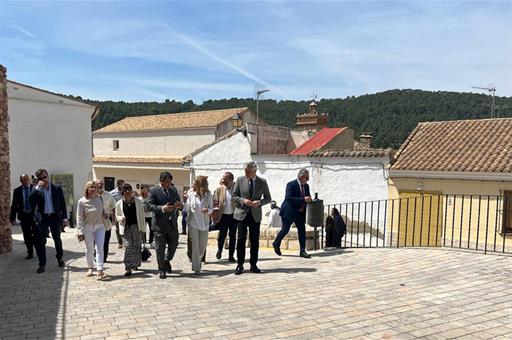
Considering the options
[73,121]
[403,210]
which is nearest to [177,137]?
[73,121]

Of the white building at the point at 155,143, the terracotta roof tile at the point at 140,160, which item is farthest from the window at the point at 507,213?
the terracotta roof tile at the point at 140,160

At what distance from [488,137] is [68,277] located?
16530 millimetres

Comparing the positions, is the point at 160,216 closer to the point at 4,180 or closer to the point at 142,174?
the point at 4,180

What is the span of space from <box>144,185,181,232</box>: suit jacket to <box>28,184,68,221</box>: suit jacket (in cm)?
219

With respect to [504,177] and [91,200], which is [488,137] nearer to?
[504,177]

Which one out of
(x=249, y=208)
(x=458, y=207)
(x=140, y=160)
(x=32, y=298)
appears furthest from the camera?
(x=140, y=160)

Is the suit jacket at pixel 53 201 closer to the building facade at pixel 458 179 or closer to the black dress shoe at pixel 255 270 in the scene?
the black dress shoe at pixel 255 270

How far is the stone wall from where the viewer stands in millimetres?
8953

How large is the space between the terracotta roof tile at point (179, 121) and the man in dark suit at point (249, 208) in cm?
2457

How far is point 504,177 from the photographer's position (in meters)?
14.2

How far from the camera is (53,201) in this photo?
24.9ft

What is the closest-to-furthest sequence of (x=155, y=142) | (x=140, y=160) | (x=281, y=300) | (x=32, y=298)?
(x=281, y=300), (x=32, y=298), (x=140, y=160), (x=155, y=142)

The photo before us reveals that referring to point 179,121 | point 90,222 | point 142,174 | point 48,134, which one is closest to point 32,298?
point 90,222

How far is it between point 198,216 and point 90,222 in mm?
1795
